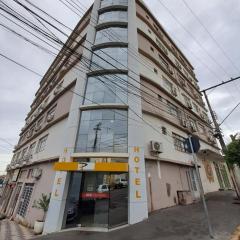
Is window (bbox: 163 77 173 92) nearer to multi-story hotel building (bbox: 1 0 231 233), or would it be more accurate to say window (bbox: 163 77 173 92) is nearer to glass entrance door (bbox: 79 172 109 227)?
multi-story hotel building (bbox: 1 0 231 233)

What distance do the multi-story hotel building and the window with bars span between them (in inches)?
4.7

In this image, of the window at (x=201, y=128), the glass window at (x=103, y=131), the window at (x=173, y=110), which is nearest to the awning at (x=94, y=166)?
the glass window at (x=103, y=131)

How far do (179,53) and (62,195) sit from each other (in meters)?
27.1

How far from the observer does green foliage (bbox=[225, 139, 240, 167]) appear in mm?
10727

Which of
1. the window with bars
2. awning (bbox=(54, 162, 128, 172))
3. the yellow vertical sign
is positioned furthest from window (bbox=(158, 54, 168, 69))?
the window with bars

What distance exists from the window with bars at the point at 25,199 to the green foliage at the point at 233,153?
52.1 ft

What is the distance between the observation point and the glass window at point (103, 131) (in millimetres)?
9555

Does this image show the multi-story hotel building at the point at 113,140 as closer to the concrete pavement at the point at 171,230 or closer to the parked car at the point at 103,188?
the parked car at the point at 103,188

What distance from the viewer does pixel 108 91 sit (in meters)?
11.2

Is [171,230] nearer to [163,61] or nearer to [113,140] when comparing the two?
[113,140]

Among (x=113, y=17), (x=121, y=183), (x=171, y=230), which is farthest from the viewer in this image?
(x=113, y=17)

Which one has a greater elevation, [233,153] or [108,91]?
[108,91]

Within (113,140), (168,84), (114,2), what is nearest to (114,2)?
(114,2)

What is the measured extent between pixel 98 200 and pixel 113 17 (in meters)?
15.6
